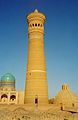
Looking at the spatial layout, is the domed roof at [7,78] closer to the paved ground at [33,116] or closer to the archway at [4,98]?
the archway at [4,98]

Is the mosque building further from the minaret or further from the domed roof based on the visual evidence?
the minaret

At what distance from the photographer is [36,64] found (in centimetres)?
3225

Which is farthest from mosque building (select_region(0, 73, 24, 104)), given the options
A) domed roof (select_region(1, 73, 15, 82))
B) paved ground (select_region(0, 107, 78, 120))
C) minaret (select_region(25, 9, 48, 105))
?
paved ground (select_region(0, 107, 78, 120))

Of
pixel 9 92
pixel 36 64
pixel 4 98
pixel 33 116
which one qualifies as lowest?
pixel 33 116

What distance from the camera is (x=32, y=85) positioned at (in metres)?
31.5

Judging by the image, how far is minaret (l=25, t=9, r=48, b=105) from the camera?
31.5m

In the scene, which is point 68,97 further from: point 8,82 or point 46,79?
point 8,82

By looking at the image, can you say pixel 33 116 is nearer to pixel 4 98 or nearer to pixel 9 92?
pixel 9 92

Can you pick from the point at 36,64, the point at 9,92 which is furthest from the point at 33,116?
the point at 9,92

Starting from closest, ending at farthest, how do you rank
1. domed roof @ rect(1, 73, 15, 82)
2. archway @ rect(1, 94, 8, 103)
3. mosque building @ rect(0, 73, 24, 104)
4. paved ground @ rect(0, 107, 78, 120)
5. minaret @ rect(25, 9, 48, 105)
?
1. paved ground @ rect(0, 107, 78, 120)
2. minaret @ rect(25, 9, 48, 105)
3. mosque building @ rect(0, 73, 24, 104)
4. archway @ rect(1, 94, 8, 103)
5. domed roof @ rect(1, 73, 15, 82)

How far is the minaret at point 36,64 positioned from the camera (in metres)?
31.5

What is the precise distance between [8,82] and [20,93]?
6269 mm

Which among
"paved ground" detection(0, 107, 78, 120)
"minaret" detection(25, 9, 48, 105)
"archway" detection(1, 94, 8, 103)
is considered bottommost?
"paved ground" detection(0, 107, 78, 120)

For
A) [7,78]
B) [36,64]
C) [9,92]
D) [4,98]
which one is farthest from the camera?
[7,78]
